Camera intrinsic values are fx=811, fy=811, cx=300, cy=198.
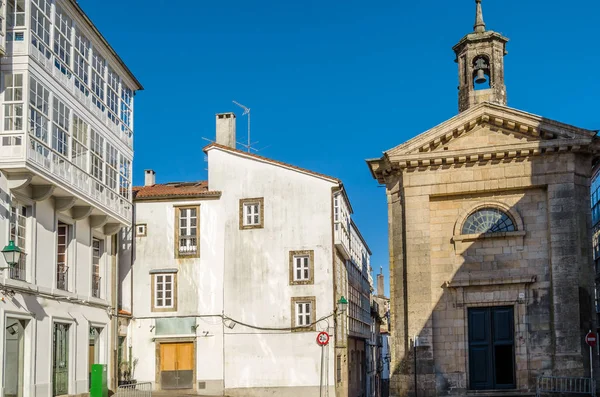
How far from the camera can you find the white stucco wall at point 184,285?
37.6 meters

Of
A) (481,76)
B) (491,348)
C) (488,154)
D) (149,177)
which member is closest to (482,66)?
(481,76)

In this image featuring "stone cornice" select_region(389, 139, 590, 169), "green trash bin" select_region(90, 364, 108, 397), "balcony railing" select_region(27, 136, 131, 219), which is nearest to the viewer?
"balcony railing" select_region(27, 136, 131, 219)

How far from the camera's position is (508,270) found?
2775 centimetres

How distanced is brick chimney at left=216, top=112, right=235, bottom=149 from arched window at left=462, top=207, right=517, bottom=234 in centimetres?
1630

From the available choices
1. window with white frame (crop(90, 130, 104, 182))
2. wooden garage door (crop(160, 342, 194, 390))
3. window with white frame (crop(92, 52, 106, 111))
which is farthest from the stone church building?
wooden garage door (crop(160, 342, 194, 390))

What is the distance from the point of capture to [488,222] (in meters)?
28.4

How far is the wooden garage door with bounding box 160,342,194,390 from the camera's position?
37406 mm

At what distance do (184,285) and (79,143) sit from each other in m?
10.7

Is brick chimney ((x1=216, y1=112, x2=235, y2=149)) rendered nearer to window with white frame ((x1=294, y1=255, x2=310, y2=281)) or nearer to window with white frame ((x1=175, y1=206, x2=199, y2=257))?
window with white frame ((x1=175, y1=206, x2=199, y2=257))

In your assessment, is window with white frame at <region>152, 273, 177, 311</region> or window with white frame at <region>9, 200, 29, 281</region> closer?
window with white frame at <region>9, 200, 29, 281</region>

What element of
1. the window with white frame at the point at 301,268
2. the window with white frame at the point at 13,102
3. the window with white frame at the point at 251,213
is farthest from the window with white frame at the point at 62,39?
the window with white frame at the point at 301,268

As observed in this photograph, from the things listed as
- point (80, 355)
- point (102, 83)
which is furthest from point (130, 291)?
point (102, 83)

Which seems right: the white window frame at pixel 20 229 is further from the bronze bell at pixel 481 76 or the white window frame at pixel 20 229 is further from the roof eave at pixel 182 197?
the bronze bell at pixel 481 76

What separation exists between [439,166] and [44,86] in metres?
13.7
